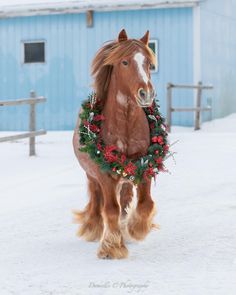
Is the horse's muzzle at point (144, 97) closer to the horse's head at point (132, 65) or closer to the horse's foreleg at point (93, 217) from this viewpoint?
A: the horse's head at point (132, 65)

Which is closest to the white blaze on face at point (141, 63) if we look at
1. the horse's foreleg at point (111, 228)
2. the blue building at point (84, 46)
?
the horse's foreleg at point (111, 228)

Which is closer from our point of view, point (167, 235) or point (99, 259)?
point (99, 259)

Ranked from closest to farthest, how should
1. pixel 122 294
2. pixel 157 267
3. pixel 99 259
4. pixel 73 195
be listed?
pixel 122 294 → pixel 157 267 → pixel 99 259 → pixel 73 195

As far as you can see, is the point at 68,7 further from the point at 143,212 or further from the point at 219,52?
the point at 143,212

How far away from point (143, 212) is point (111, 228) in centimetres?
35

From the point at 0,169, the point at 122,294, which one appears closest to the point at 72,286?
the point at 122,294

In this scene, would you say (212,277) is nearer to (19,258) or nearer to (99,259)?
(99,259)

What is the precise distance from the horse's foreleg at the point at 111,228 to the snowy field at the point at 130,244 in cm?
9

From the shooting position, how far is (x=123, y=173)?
5.20 m

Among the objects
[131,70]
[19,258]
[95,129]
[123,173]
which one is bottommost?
[19,258]

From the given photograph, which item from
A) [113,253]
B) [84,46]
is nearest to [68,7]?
[84,46]

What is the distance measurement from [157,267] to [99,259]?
0.53 meters

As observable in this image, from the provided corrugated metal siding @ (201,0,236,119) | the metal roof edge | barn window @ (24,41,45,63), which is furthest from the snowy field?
barn window @ (24,41,45,63)

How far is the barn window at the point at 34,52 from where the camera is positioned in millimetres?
19250
